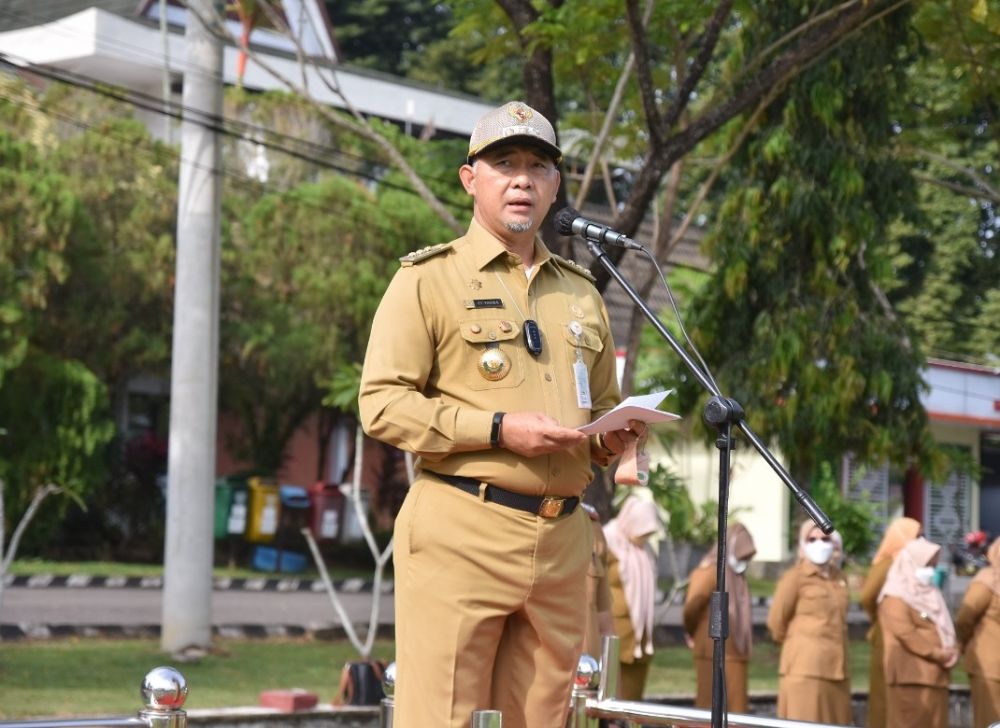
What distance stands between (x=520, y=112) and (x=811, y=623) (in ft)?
23.4

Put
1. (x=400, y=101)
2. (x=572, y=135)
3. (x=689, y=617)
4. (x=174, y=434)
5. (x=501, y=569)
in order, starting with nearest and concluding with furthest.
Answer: (x=501, y=569)
(x=689, y=617)
(x=174, y=434)
(x=572, y=135)
(x=400, y=101)

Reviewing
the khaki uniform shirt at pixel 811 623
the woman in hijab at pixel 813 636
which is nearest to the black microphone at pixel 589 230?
the woman in hijab at pixel 813 636

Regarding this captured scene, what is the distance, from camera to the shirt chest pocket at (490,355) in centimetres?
399

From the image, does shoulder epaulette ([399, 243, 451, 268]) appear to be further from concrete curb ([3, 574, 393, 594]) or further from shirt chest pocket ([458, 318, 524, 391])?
concrete curb ([3, 574, 393, 594])

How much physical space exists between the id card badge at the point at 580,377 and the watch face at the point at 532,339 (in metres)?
0.12

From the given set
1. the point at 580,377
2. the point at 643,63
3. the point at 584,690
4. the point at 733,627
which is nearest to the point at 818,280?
the point at 733,627

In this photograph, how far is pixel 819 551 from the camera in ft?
34.8

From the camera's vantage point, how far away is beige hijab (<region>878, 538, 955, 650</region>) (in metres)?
10.6

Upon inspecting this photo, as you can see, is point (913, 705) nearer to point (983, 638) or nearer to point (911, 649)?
point (911, 649)

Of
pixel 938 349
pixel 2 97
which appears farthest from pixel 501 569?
pixel 938 349

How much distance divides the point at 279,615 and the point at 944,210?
58.3 feet

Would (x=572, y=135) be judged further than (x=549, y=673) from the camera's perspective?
Yes

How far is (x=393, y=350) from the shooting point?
3951mm

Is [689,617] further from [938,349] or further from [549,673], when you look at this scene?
[938,349]
